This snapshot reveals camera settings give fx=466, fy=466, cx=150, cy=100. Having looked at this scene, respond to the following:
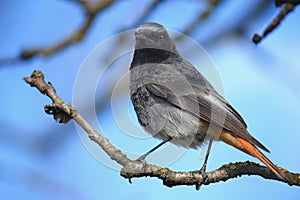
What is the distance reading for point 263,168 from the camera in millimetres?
3254

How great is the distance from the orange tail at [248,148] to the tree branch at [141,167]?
0.18 ft

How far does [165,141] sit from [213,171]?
910 millimetres

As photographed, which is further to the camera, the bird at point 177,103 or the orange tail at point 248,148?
the bird at point 177,103

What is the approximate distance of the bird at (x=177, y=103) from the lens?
3.85m

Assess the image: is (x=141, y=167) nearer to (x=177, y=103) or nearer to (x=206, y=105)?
(x=177, y=103)

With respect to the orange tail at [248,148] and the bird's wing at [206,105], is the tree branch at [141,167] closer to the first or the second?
the orange tail at [248,148]

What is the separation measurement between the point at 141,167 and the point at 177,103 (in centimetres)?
111

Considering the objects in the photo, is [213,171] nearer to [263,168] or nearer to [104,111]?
[263,168]

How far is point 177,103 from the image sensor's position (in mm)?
4082

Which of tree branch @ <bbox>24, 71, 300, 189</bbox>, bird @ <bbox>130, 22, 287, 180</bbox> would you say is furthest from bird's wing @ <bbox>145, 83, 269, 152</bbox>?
tree branch @ <bbox>24, 71, 300, 189</bbox>

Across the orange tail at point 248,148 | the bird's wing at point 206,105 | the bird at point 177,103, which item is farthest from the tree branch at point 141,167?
the bird's wing at point 206,105

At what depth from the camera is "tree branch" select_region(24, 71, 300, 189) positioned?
296cm

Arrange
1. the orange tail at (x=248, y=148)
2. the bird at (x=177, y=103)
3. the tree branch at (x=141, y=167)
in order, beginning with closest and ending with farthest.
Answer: the tree branch at (x=141, y=167) < the orange tail at (x=248, y=148) < the bird at (x=177, y=103)

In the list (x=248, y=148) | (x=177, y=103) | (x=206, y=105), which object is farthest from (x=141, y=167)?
(x=206, y=105)
